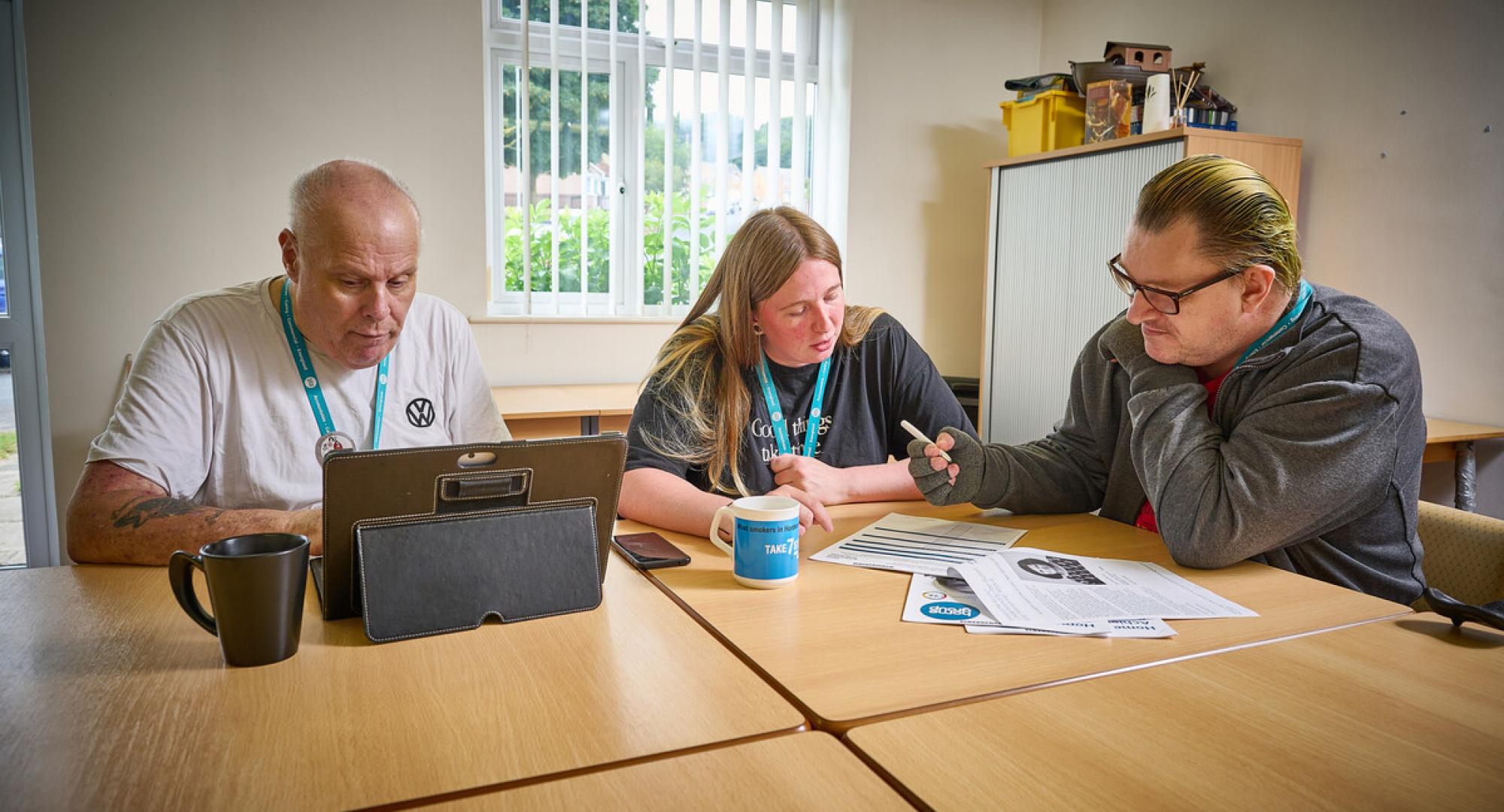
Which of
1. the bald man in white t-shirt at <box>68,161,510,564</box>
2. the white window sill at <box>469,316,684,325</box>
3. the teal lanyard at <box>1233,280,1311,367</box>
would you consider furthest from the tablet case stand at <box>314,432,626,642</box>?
the white window sill at <box>469,316,684,325</box>

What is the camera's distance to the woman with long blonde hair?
1763mm

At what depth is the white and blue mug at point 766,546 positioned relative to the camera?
1.21 m

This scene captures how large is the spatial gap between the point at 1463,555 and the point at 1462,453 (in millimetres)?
1661

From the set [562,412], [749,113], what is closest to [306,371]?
[562,412]

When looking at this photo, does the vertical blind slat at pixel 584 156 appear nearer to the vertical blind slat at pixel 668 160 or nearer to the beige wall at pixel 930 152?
the vertical blind slat at pixel 668 160

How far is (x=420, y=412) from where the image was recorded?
1.82 meters

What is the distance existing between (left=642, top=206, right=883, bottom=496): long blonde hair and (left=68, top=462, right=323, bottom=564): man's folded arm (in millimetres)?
659

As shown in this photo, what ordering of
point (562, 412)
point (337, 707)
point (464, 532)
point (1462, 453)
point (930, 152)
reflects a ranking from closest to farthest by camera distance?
1. point (337, 707)
2. point (464, 532)
3. point (1462, 453)
4. point (562, 412)
5. point (930, 152)

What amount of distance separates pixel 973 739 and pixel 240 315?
1.49m

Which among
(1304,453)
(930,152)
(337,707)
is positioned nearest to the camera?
(337,707)

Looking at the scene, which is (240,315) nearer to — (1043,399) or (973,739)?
(973,739)

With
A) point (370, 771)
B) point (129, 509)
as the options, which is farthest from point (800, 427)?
point (370, 771)

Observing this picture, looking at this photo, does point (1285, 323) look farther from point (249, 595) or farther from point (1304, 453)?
point (249, 595)

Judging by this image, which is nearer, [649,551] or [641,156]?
[649,551]
